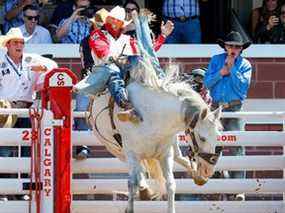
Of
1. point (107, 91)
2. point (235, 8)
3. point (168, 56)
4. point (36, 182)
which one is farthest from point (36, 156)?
point (235, 8)

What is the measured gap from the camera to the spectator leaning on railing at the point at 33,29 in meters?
13.3

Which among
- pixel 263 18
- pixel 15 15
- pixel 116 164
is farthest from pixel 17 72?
pixel 263 18

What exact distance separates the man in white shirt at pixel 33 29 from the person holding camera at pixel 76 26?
174 mm

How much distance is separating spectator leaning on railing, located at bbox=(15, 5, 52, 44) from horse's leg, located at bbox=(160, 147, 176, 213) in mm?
4094

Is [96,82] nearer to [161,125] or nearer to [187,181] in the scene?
[161,125]

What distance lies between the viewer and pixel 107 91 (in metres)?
9.80

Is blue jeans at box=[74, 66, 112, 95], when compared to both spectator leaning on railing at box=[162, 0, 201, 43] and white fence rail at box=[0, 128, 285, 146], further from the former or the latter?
spectator leaning on railing at box=[162, 0, 201, 43]

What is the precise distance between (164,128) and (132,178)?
0.50 metres

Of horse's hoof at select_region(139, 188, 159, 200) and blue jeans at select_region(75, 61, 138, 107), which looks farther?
horse's hoof at select_region(139, 188, 159, 200)

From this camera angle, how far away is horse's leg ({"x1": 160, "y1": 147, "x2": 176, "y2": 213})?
9.62 m

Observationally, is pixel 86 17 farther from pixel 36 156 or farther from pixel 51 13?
pixel 36 156

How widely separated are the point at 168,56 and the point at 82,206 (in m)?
3.43

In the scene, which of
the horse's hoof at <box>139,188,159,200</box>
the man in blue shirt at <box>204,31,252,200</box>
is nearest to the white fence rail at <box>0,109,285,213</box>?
the horse's hoof at <box>139,188,159,200</box>

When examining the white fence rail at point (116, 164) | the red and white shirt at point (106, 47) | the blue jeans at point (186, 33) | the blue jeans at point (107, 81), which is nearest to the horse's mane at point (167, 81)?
the blue jeans at point (107, 81)
